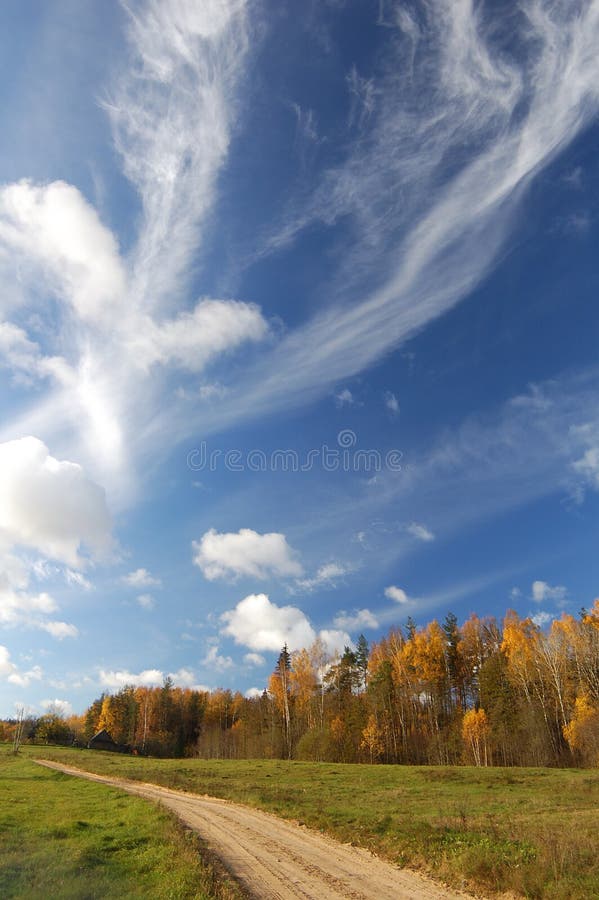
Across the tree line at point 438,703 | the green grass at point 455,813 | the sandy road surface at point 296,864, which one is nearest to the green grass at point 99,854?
the sandy road surface at point 296,864

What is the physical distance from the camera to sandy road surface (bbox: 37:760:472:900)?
13.3 meters

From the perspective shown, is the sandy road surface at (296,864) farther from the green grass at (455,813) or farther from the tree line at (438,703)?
the tree line at (438,703)

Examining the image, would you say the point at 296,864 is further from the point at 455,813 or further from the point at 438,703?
the point at 438,703

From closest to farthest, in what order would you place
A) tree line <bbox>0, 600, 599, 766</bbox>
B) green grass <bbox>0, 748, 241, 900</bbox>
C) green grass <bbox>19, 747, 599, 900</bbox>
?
green grass <bbox>0, 748, 241, 900</bbox> → green grass <bbox>19, 747, 599, 900</bbox> → tree line <bbox>0, 600, 599, 766</bbox>

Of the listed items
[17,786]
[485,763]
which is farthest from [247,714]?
[17,786]

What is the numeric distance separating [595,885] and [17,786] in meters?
40.5

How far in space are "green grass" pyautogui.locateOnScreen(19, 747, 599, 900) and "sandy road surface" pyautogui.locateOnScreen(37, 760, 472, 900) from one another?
0.88 meters

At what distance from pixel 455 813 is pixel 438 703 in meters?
60.0

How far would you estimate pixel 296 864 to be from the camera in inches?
644

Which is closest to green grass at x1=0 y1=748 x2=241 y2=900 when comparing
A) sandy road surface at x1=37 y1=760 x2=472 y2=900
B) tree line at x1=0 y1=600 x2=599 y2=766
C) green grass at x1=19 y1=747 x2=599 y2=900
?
sandy road surface at x1=37 y1=760 x2=472 y2=900

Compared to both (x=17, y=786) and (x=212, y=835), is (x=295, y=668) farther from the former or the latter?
(x=212, y=835)

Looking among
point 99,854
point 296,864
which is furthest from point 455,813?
point 99,854

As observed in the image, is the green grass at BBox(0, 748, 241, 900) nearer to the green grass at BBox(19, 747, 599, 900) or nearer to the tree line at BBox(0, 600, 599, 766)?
the green grass at BBox(19, 747, 599, 900)

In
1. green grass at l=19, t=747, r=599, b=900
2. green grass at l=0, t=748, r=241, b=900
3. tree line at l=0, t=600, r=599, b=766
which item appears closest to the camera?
green grass at l=0, t=748, r=241, b=900
